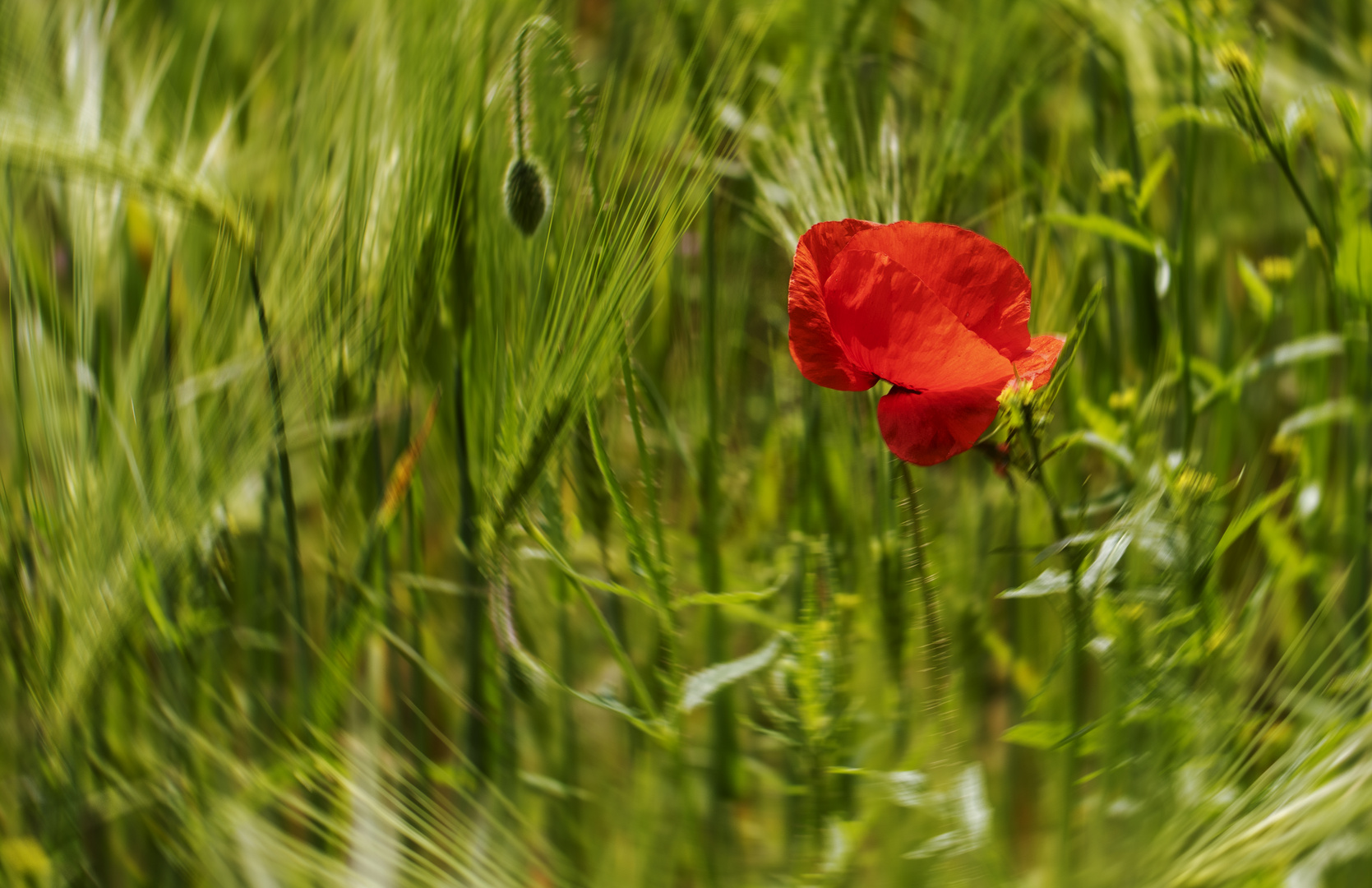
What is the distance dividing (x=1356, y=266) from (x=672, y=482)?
1.17ft

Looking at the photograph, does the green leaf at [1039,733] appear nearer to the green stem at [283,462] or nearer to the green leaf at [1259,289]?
the green leaf at [1259,289]

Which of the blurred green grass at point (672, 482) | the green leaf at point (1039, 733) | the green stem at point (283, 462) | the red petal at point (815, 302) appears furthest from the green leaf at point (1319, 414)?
the green stem at point (283, 462)

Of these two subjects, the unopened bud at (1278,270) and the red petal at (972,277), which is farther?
the unopened bud at (1278,270)

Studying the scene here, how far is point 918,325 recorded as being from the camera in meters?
0.30

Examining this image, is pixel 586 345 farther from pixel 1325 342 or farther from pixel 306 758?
pixel 1325 342

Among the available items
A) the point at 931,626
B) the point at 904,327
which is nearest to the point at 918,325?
the point at 904,327

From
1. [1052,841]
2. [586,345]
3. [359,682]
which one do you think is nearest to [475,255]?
[586,345]

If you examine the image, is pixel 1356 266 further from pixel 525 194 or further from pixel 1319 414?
pixel 525 194

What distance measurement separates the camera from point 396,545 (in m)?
0.51

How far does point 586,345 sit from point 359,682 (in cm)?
41

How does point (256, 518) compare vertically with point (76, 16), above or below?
A: below

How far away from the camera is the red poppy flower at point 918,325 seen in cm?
30

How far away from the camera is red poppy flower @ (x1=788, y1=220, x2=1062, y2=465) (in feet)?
0.98

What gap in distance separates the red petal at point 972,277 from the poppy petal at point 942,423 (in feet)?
0.08
